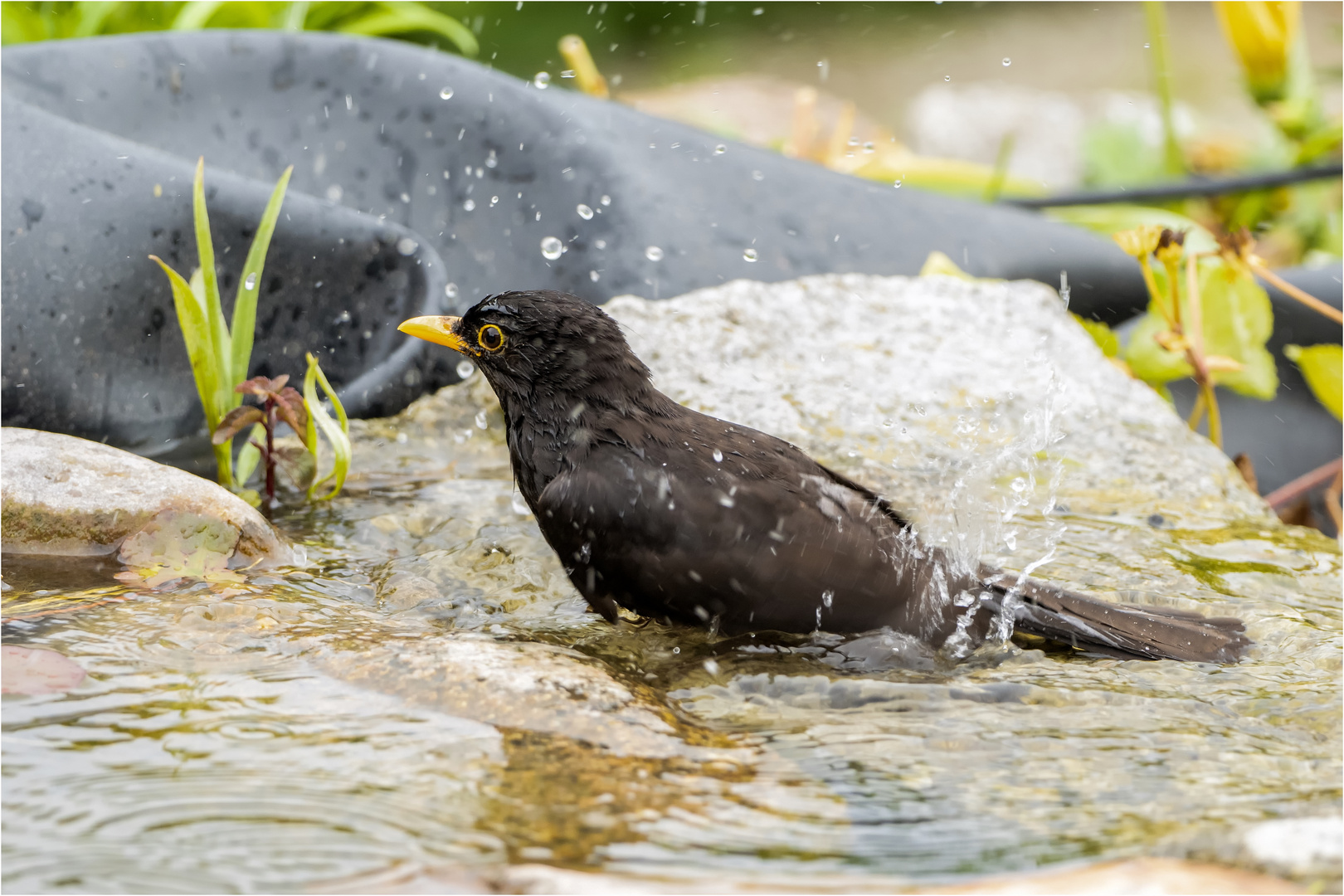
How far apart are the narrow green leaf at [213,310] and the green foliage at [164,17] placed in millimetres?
2270

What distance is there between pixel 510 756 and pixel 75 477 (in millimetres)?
1485

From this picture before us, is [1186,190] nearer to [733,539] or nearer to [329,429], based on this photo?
[733,539]

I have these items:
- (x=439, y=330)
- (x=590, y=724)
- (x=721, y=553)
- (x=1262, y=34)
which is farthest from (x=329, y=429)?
(x=1262, y=34)

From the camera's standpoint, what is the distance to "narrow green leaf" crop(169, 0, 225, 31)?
17.0 feet

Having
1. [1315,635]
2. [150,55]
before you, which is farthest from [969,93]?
[1315,635]

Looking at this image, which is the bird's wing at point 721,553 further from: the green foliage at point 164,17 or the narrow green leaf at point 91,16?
the narrow green leaf at point 91,16

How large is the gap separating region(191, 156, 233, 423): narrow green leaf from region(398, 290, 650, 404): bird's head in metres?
0.71

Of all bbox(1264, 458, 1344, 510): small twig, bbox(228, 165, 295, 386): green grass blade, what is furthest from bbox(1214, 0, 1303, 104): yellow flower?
bbox(228, 165, 295, 386): green grass blade

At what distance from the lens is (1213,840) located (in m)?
1.64

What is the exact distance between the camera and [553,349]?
305cm

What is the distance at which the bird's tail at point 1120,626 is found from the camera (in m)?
2.67

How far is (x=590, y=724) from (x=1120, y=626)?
1351mm

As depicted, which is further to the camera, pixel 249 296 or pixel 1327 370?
pixel 1327 370

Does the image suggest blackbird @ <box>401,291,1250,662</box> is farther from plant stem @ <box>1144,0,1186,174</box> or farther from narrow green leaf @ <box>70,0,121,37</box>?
plant stem @ <box>1144,0,1186,174</box>
